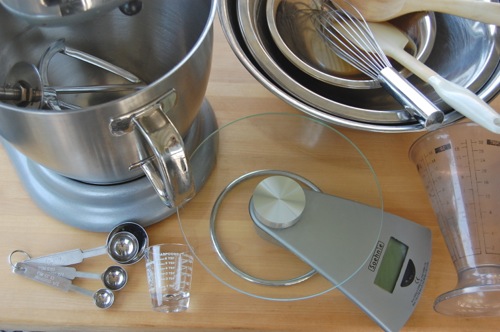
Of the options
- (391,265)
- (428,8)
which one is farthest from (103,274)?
(428,8)

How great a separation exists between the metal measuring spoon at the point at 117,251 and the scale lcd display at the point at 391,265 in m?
0.23

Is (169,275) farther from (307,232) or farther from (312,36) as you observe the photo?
(312,36)

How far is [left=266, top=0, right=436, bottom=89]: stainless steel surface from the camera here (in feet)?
1.74

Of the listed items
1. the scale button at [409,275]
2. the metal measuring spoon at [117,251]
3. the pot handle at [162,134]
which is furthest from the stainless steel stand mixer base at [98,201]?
the scale button at [409,275]

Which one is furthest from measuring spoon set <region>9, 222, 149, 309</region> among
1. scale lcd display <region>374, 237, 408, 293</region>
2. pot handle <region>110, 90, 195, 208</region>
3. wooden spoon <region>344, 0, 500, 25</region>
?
wooden spoon <region>344, 0, 500, 25</region>

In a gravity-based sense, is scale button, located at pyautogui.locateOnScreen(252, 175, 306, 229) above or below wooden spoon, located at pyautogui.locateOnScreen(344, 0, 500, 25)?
below

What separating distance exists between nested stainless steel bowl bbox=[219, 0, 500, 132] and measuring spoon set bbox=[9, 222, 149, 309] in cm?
21

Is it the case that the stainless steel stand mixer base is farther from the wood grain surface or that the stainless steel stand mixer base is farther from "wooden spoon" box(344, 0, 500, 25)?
"wooden spoon" box(344, 0, 500, 25)

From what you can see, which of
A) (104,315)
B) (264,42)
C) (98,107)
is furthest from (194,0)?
(104,315)

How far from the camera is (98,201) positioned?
1.55ft

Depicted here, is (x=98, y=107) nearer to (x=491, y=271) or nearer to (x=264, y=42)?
(x=264, y=42)

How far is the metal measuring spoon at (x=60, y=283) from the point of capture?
443 mm

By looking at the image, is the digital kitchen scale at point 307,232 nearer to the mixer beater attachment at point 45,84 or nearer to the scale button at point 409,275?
the scale button at point 409,275

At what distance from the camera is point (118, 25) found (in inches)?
22.9
